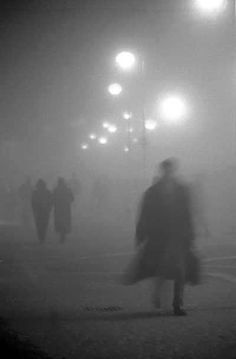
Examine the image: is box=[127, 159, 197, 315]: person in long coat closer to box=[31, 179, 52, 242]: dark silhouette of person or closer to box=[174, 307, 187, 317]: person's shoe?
box=[174, 307, 187, 317]: person's shoe

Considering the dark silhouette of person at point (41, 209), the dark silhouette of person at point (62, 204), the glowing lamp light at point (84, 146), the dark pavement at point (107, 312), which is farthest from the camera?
the glowing lamp light at point (84, 146)

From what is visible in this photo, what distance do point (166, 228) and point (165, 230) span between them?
29 millimetres

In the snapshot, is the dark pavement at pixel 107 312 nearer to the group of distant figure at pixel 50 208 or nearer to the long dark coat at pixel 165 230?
the long dark coat at pixel 165 230

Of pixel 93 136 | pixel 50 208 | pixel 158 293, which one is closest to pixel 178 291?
pixel 158 293

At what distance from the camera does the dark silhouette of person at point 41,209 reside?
721 inches

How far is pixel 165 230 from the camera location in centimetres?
817

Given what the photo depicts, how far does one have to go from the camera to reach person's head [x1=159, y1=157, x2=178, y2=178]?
821 cm

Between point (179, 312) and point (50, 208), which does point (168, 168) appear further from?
point (50, 208)

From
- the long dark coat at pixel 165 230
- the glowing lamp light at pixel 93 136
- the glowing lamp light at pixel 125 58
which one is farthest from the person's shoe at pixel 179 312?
the glowing lamp light at pixel 93 136

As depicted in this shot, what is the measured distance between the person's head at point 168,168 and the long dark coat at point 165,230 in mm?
116

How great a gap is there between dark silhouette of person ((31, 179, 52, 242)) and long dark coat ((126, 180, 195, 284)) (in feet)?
33.6

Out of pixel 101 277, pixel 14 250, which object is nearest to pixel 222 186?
pixel 14 250

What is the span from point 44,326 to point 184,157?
5142 centimetres

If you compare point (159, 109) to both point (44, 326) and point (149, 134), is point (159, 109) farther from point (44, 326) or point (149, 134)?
Result: point (44, 326)
